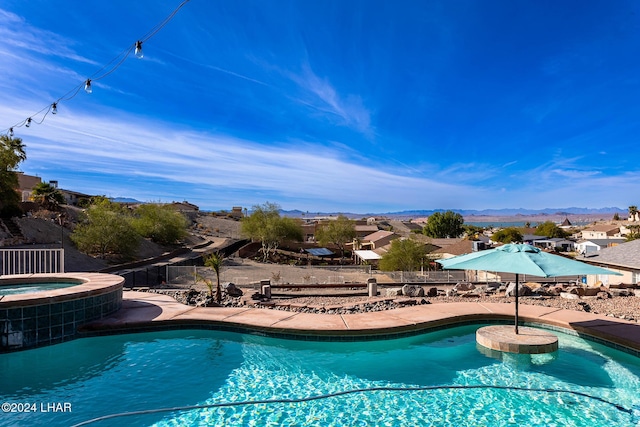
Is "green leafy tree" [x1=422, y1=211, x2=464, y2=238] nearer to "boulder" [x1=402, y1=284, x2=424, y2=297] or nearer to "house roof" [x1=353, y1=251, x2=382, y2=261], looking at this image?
"house roof" [x1=353, y1=251, x2=382, y2=261]

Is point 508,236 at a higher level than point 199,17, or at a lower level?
lower

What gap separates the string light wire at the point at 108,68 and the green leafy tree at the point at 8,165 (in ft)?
58.0

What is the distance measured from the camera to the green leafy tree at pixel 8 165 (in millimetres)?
26062

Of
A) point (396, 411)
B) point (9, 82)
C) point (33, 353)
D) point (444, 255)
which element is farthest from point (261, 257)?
point (396, 411)

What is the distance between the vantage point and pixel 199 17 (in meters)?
9.38

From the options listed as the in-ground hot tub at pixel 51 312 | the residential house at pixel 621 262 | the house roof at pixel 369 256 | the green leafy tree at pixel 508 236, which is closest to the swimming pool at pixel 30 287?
the in-ground hot tub at pixel 51 312

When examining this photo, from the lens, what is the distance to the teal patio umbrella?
→ 22.4 ft

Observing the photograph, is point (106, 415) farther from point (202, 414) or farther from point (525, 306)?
point (525, 306)

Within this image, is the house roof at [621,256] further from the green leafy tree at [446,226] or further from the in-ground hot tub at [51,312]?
the green leafy tree at [446,226]

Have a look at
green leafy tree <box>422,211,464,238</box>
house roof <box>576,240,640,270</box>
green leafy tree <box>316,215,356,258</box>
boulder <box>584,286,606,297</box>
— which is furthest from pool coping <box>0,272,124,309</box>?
green leafy tree <box>422,211,464,238</box>

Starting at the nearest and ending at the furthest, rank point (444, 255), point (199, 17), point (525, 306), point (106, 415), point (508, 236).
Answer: point (106, 415), point (199, 17), point (525, 306), point (444, 255), point (508, 236)

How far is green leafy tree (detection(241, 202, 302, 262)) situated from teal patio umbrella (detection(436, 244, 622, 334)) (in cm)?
3406

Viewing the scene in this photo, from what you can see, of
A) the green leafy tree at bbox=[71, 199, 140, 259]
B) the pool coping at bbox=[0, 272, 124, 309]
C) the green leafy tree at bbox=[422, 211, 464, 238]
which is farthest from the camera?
the green leafy tree at bbox=[422, 211, 464, 238]

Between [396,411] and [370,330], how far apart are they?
272cm
